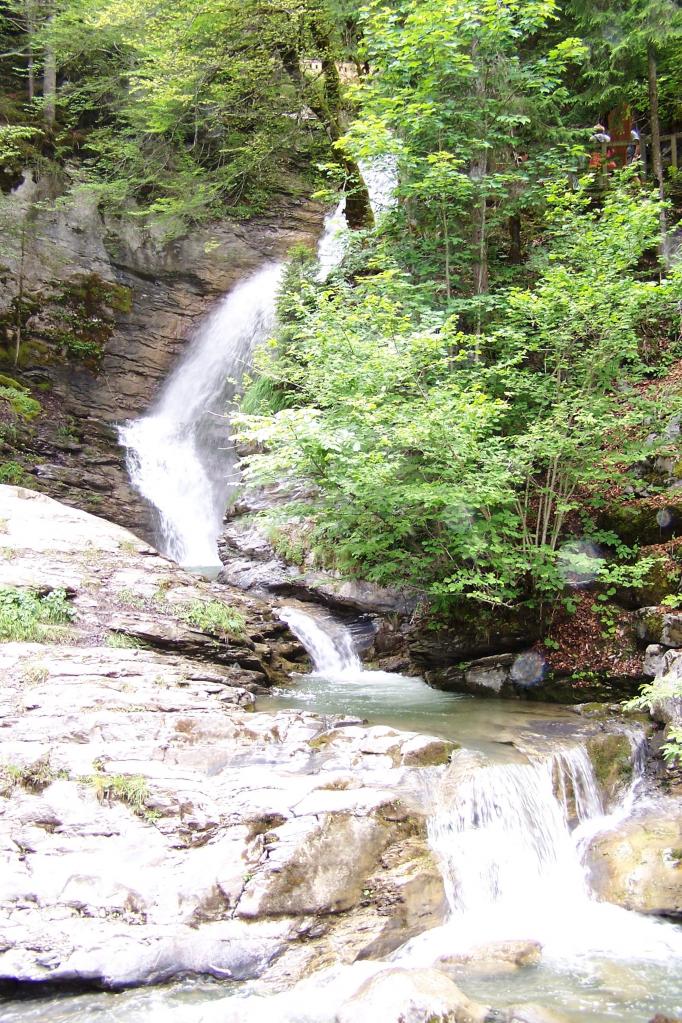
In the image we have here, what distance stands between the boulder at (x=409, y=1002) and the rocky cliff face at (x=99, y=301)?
13.4m

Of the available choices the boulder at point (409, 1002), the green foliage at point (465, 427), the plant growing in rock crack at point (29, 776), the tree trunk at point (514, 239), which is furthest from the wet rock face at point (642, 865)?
the tree trunk at point (514, 239)

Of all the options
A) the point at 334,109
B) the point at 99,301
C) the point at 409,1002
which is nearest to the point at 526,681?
the point at 409,1002

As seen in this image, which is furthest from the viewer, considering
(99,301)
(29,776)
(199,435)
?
(99,301)

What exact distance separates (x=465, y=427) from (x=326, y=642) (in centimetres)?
401

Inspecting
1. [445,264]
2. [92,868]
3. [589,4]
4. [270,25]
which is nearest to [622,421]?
[445,264]

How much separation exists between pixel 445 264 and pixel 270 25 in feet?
26.3

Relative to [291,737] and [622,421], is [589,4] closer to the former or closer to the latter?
[622,421]

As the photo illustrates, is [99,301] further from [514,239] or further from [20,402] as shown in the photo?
[514,239]

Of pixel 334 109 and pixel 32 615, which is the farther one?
pixel 334 109

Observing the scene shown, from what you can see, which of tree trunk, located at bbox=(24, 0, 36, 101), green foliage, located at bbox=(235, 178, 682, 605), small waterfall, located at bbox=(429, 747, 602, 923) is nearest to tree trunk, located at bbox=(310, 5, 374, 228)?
green foliage, located at bbox=(235, 178, 682, 605)

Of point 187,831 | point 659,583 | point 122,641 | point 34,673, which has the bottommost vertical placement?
point 187,831

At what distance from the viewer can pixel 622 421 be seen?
8.58 metres

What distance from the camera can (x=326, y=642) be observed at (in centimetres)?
1064

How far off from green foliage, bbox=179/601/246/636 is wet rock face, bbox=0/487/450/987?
4.26ft
